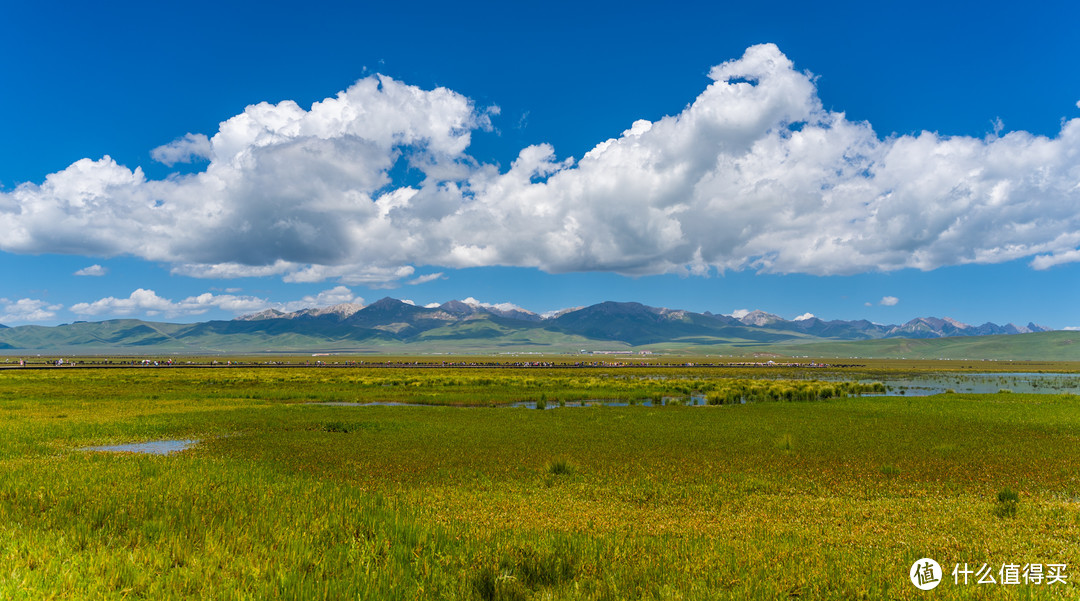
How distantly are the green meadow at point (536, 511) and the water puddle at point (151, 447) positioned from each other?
3.90 feet

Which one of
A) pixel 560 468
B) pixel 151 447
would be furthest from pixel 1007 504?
pixel 151 447

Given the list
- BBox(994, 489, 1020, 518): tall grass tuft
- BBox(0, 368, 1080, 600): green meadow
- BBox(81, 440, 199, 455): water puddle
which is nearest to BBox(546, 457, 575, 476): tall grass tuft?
BBox(0, 368, 1080, 600): green meadow

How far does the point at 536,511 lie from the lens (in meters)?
12.5

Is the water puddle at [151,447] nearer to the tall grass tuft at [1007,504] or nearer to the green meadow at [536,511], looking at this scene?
the green meadow at [536,511]

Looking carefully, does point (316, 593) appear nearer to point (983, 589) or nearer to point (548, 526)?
point (548, 526)

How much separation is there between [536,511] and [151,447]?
2187 centimetres

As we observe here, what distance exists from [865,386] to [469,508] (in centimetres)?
7213

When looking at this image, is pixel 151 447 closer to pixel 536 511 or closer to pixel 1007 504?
pixel 536 511

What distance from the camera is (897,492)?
48.4 ft

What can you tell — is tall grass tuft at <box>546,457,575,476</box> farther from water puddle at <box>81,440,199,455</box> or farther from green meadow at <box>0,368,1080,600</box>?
water puddle at <box>81,440,199,455</box>

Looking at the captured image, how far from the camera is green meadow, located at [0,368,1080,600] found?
24.7ft
